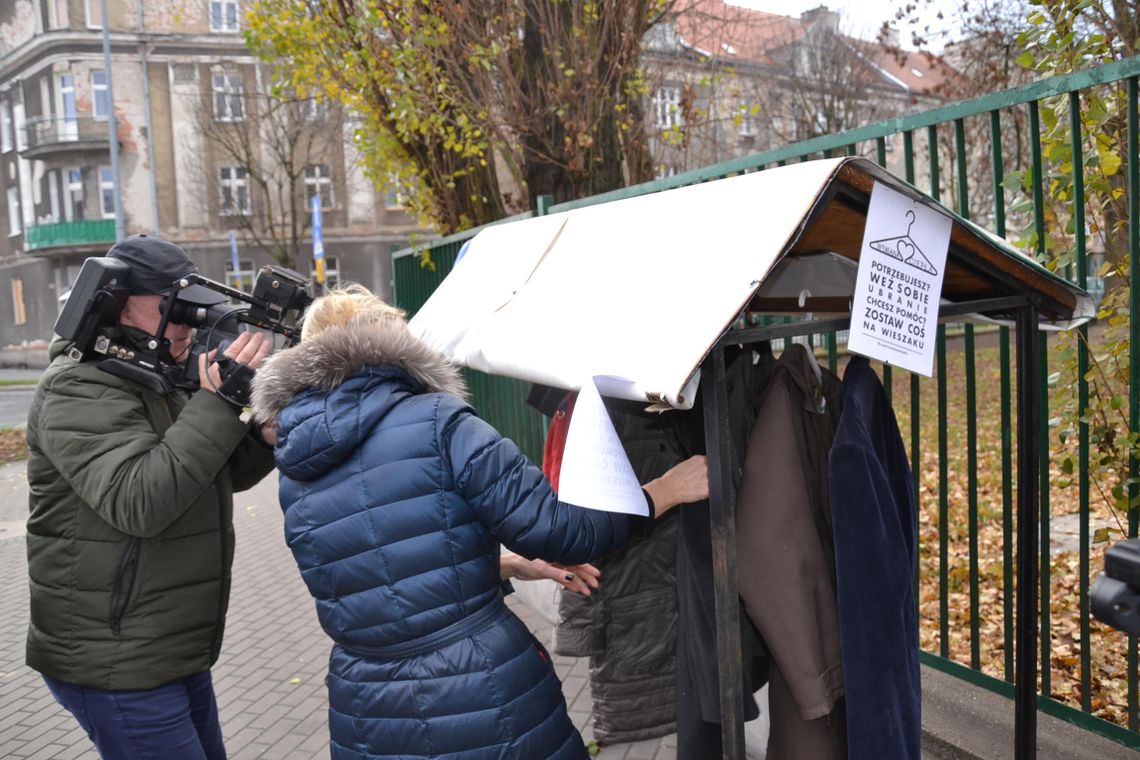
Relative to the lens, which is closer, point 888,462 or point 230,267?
point 888,462

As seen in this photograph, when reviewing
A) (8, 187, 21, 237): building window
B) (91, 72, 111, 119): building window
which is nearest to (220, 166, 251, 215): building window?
(91, 72, 111, 119): building window

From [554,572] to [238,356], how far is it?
1.17m

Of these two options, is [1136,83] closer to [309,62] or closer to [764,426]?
[764,426]

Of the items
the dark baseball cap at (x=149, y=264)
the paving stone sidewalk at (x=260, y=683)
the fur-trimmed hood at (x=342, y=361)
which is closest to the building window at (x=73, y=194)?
the paving stone sidewalk at (x=260, y=683)

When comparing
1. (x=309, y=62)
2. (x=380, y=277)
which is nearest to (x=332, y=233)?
(x=380, y=277)

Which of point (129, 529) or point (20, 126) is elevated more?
point (20, 126)

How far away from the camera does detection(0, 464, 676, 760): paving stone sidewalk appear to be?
4539 millimetres

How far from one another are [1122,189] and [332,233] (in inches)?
1295

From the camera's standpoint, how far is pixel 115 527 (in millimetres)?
2648

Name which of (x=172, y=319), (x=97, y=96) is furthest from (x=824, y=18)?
(x=172, y=319)

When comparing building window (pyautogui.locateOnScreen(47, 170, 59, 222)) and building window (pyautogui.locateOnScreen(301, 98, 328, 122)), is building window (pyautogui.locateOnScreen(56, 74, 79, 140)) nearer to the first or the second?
building window (pyautogui.locateOnScreen(47, 170, 59, 222))

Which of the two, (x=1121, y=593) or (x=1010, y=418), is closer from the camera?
(x=1121, y=593)

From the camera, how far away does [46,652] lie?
8.91 feet

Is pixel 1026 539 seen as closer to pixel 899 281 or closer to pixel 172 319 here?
pixel 899 281
